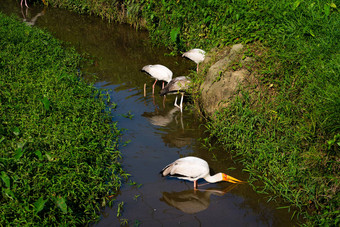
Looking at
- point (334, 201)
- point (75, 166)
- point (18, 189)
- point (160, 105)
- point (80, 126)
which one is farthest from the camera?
point (160, 105)

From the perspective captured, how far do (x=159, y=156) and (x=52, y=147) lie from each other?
1.70 m

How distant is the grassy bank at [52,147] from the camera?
171 inches

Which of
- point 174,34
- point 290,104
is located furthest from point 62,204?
point 174,34

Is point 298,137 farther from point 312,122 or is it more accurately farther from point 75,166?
point 75,166

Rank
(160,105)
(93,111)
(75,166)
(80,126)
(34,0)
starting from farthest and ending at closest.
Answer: (34,0)
(160,105)
(93,111)
(80,126)
(75,166)

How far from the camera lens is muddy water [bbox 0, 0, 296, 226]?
15.9 feet

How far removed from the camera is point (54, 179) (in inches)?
185

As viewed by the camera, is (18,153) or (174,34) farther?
(174,34)

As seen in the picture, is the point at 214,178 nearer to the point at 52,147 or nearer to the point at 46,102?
the point at 52,147

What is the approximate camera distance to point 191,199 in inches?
206

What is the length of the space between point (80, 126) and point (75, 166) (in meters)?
0.98

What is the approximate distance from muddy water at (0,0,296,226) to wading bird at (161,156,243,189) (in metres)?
0.15

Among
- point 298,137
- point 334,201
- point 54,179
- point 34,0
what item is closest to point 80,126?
point 54,179

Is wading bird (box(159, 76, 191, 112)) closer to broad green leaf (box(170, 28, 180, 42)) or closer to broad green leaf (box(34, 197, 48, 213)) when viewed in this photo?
broad green leaf (box(170, 28, 180, 42))
